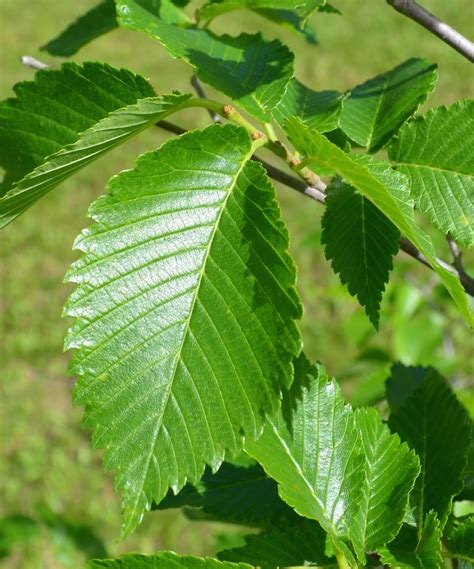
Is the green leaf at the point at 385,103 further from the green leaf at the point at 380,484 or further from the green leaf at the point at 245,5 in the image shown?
the green leaf at the point at 380,484

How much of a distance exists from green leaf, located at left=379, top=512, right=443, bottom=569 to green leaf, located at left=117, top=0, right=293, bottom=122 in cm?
49

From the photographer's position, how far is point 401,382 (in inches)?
55.9

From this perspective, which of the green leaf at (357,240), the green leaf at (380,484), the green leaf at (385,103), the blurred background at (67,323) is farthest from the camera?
the blurred background at (67,323)

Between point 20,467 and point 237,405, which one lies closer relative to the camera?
point 237,405

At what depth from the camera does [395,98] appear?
1.21m

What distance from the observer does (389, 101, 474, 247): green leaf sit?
41.5 inches

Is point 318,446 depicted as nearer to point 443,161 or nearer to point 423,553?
point 423,553

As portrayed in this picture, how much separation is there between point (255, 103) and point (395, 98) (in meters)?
0.27

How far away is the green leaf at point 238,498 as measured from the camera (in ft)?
3.64

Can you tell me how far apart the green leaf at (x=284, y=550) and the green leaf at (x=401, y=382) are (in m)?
0.44

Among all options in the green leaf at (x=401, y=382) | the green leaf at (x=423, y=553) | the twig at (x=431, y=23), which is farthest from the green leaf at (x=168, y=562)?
the twig at (x=431, y=23)

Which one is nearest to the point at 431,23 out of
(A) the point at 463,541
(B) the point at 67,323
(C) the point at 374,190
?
(C) the point at 374,190

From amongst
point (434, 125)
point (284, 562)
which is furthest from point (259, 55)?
point (284, 562)

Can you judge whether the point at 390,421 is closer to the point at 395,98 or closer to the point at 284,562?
the point at 284,562
